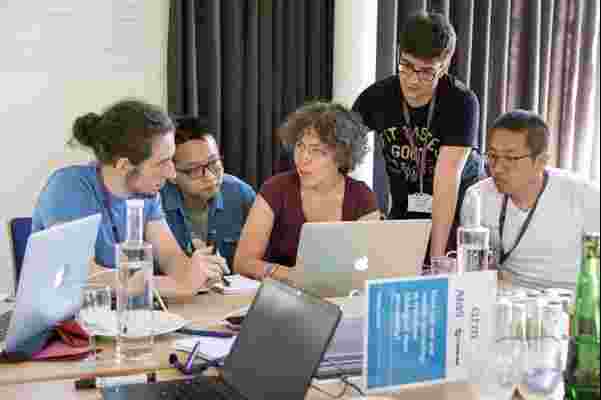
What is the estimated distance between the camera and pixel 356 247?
6.78 feet

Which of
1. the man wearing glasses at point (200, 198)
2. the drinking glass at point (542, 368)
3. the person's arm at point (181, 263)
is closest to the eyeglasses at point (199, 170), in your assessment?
the man wearing glasses at point (200, 198)

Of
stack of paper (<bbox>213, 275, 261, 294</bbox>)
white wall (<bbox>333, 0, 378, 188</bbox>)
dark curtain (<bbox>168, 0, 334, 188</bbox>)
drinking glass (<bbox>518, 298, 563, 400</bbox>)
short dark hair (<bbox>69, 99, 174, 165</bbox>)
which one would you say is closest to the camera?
drinking glass (<bbox>518, 298, 563, 400</bbox>)

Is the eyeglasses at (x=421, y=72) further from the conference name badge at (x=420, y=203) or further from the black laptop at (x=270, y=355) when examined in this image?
the black laptop at (x=270, y=355)

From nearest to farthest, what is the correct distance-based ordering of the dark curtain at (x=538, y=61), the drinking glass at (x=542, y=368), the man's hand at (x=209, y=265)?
the drinking glass at (x=542, y=368)
the man's hand at (x=209, y=265)
the dark curtain at (x=538, y=61)

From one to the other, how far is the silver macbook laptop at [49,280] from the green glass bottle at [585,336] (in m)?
1.02

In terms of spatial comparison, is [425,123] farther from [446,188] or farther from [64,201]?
[64,201]

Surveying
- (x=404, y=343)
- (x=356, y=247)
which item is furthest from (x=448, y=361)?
(x=356, y=247)

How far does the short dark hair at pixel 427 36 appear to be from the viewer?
2.69 metres

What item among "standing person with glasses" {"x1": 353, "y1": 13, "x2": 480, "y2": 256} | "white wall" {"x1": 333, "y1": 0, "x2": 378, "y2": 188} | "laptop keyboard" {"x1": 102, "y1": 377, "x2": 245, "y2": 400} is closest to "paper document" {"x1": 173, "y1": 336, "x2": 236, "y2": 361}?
"laptop keyboard" {"x1": 102, "y1": 377, "x2": 245, "y2": 400}

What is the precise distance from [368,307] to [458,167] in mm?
1529

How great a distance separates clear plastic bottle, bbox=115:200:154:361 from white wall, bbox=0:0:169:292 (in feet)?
5.73

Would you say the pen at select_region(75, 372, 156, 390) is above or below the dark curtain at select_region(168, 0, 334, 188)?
below

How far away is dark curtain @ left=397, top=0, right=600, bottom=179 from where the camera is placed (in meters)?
4.00

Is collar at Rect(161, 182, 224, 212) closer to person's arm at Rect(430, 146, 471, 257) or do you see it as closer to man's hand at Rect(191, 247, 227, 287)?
man's hand at Rect(191, 247, 227, 287)
